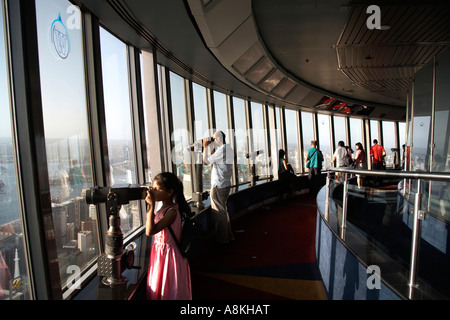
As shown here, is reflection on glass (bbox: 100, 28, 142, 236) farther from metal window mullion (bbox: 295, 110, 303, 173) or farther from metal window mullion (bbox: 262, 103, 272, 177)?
metal window mullion (bbox: 295, 110, 303, 173)

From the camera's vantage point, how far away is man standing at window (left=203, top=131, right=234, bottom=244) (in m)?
4.17

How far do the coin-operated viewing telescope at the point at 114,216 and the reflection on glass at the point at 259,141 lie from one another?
6.49 m

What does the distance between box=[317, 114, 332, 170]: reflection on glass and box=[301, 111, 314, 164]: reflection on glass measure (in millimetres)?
528

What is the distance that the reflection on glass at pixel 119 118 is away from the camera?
9.82ft

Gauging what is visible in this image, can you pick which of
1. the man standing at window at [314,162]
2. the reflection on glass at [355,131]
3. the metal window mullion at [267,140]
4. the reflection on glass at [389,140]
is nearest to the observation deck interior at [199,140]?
the man standing at window at [314,162]

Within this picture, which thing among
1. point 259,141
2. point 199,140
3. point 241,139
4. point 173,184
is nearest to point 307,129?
point 259,141

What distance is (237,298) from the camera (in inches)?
113

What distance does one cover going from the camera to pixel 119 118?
324 cm

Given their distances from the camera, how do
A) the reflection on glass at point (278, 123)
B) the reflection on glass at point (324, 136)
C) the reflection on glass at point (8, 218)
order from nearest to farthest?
the reflection on glass at point (8, 218) → the reflection on glass at point (278, 123) → the reflection on glass at point (324, 136)

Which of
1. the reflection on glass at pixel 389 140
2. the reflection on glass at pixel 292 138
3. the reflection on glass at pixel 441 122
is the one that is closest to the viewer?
the reflection on glass at pixel 441 122

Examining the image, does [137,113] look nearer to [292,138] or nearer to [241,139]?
[241,139]

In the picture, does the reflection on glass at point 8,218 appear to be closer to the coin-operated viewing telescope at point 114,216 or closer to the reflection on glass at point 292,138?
the coin-operated viewing telescope at point 114,216

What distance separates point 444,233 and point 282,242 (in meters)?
2.05
